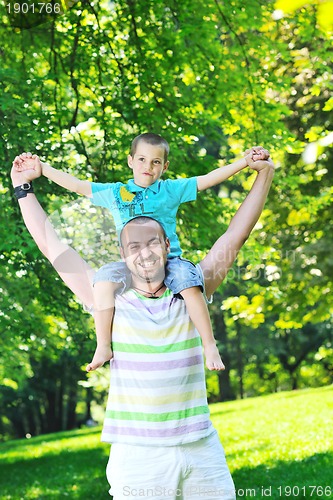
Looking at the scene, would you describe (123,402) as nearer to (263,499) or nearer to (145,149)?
(145,149)

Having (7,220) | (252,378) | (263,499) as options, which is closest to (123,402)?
(263,499)

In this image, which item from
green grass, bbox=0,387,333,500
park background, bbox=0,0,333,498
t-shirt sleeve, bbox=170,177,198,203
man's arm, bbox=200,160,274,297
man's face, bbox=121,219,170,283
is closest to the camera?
man's face, bbox=121,219,170,283

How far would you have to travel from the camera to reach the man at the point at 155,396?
6.95ft

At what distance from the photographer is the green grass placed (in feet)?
26.3

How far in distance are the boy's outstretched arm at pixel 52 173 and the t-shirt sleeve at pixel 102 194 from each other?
0.02 m

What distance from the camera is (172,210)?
2830 millimetres

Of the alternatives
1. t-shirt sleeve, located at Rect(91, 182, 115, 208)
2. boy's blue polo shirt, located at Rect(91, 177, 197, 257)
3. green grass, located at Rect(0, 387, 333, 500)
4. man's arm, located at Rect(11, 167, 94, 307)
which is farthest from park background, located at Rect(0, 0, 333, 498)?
man's arm, located at Rect(11, 167, 94, 307)

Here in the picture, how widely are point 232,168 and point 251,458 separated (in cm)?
806

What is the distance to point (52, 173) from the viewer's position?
98.0 inches

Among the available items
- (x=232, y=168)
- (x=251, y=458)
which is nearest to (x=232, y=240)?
(x=232, y=168)

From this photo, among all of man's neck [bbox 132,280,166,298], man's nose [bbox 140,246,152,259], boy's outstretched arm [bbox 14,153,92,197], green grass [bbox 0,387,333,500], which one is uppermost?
boy's outstretched arm [bbox 14,153,92,197]

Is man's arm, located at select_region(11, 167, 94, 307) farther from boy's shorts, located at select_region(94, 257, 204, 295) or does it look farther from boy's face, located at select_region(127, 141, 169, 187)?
boy's face, located at select_region(127, 141, 169, 187)

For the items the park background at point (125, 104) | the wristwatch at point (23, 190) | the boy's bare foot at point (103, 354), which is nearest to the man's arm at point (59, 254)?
the wristwatch at point (23, 190)

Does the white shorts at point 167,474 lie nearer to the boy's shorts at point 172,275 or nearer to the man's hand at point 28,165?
the boy's shorts at point 172,275
